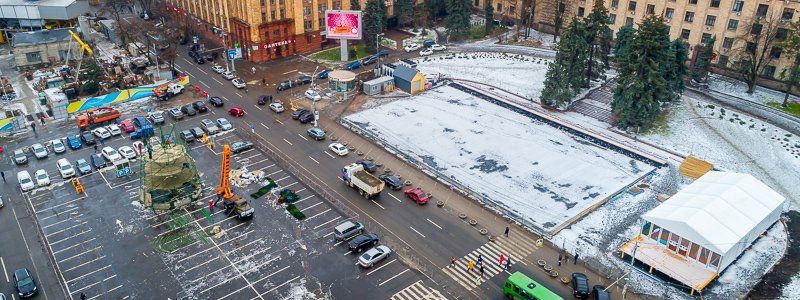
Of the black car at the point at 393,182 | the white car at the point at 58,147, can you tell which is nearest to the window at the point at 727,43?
the black car at the point at 393,182

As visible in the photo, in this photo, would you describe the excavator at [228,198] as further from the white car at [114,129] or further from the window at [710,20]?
the window at [710,20]

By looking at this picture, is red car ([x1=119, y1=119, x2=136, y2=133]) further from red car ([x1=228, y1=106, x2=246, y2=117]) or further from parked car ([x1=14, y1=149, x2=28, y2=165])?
red car ([x1=228, y1=106, x2=246, y2=117])

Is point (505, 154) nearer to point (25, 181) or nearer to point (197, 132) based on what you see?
point (197, 132)

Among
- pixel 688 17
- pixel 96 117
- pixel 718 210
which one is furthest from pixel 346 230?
pixel 688 17

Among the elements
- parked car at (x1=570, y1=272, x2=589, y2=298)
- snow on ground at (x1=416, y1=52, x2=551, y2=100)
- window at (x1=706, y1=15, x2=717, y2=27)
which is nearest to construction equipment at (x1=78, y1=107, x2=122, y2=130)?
snow on ground at (x1=416, y1=52, x2=551, y2=100)

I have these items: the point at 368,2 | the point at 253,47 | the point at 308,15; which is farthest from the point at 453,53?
the point at 253,47

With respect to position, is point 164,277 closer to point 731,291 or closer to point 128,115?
point 128,115
